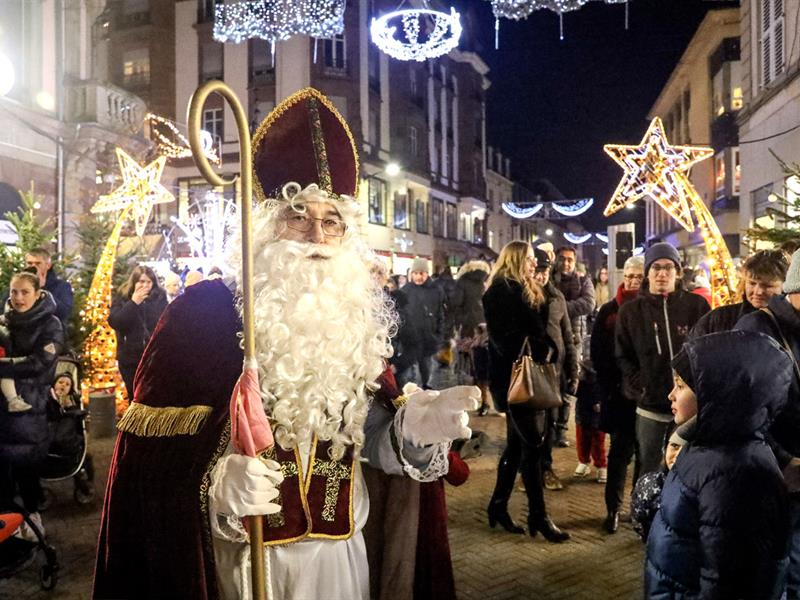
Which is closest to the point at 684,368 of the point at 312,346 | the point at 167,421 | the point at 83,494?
the point at 312,346

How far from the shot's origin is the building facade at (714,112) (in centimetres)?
2489

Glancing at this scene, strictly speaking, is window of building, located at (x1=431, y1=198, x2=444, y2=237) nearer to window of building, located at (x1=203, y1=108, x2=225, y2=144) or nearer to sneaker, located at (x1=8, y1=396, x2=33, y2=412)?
window of building, located at (x1=203, y1=108, x2=225, y2=144)

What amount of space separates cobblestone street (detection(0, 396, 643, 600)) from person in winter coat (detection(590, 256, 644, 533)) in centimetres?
27

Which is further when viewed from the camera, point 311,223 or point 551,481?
point 551,481

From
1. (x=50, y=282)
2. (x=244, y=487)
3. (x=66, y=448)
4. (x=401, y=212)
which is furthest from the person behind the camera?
(x=401, y=212)

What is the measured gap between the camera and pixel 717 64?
27.0 meters

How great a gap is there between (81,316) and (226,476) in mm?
7819

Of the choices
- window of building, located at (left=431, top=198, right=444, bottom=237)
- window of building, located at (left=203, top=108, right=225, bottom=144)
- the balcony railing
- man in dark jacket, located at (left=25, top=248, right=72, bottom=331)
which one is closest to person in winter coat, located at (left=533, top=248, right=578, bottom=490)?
man in dark jacket, located at (left=25, top=248, right=72, bottom=331)

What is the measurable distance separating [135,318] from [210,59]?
24902mm

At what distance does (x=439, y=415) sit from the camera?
7.47ft

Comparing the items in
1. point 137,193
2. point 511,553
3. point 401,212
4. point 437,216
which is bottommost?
point 511,553

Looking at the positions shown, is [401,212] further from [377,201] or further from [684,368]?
[684,368]

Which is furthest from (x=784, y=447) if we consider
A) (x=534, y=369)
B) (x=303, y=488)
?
(x=303, y=488)

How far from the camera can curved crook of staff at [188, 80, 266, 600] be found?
6.48 ft
